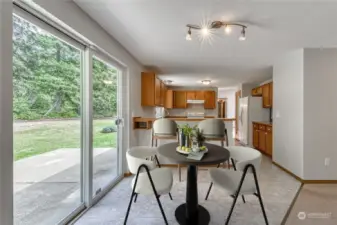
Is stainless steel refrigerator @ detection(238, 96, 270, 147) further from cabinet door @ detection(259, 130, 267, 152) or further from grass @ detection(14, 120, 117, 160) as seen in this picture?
grass @ detection(14, 120, 117, 160)

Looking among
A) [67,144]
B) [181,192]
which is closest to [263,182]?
[181,192]

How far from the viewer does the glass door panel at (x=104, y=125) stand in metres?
2.70

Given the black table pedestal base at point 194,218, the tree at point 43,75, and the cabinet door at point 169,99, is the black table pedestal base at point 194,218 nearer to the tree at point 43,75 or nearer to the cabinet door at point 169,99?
the tree at point 43,75

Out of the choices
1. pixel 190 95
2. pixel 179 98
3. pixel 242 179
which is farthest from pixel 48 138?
A: pixel 190 95

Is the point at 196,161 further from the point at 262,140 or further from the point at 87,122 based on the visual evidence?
the point at 262,140

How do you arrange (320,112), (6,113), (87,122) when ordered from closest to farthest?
(6,113) < (87,122) < (320,112)

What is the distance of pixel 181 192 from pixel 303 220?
1.50 metres

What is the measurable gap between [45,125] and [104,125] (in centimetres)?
114

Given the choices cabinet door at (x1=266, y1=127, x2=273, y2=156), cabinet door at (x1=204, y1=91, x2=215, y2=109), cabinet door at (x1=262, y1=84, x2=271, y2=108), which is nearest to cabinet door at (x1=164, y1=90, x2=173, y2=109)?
cabinet door at (x1=204, y1=91, x2=215, y2=109)

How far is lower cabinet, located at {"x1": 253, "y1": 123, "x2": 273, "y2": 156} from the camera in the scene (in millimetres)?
4939

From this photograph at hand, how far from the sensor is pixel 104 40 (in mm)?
2578

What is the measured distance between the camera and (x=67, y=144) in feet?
7.08

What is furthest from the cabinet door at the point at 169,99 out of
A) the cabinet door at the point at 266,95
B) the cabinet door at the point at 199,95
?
the cabinet door at the point at 266,95

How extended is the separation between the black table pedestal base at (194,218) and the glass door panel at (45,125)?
47.3 inches
